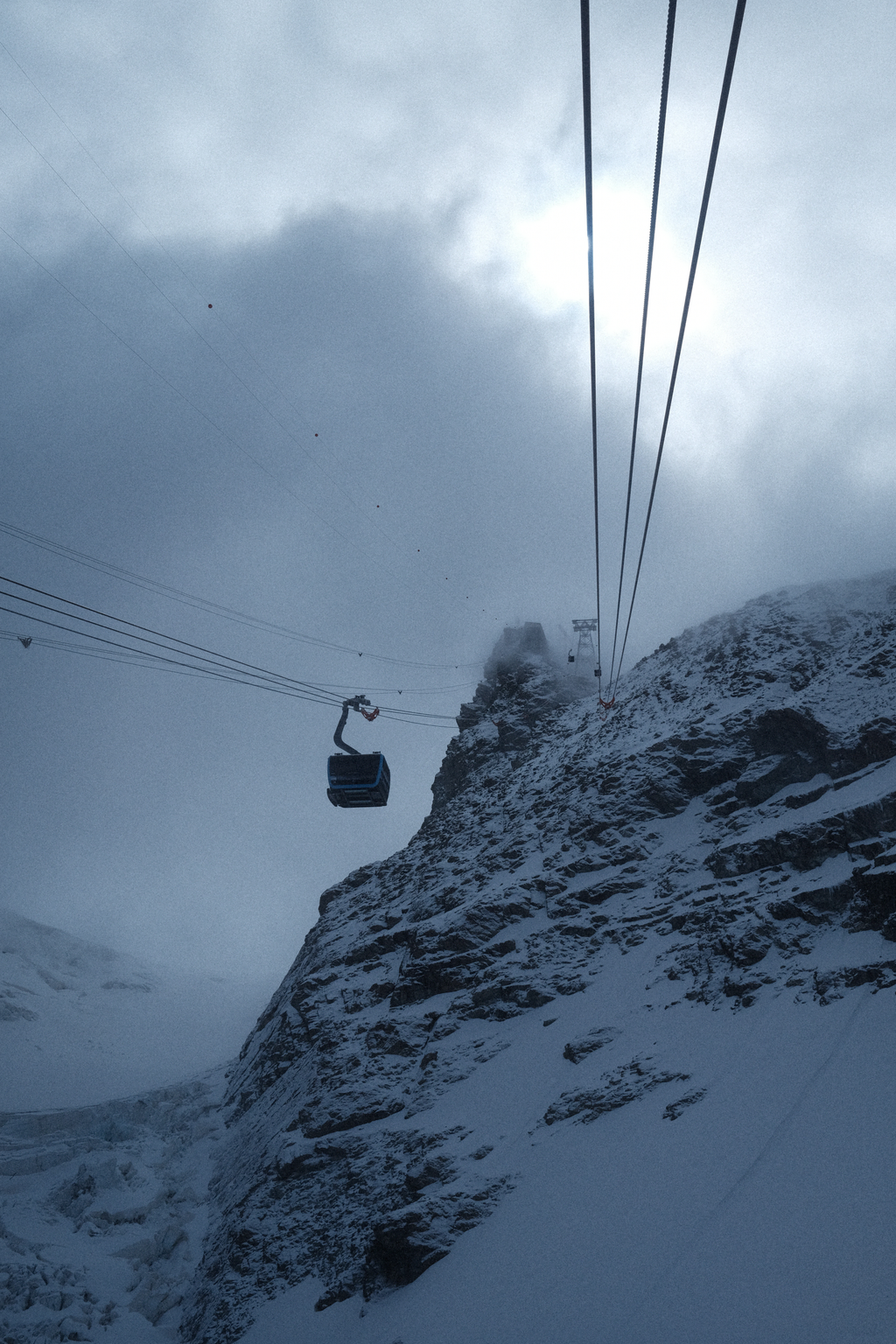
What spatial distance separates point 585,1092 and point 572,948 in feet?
28.5

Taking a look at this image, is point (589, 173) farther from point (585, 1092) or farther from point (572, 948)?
point (572, 948)

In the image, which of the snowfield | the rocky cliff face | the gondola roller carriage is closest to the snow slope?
the snowfield

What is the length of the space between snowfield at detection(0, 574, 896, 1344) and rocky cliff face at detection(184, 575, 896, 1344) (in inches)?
5.4

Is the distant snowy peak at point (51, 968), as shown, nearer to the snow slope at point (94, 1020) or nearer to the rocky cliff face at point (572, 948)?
the snow slope at point (94, 1020)

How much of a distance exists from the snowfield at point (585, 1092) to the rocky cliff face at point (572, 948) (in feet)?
0.45

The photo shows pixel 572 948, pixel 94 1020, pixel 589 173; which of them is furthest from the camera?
pixel 94 1020

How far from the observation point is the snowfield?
15.5 m

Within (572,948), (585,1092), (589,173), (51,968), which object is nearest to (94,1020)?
(51,968)

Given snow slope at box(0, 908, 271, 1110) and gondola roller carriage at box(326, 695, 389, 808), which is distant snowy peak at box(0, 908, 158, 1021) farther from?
gondola roller carriage at box(326, 695, 389, 808)

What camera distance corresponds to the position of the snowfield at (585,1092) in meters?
15.5

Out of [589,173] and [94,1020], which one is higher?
[589,173]

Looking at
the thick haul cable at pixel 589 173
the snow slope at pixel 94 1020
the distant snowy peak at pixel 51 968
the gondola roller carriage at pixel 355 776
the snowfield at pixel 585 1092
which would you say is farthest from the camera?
the distant snowy peak at pixel 51 968

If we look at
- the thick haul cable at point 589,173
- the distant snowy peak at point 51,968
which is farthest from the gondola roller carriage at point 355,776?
the distant snowy peak at point 51,968

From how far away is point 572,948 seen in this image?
31172 millimetres
